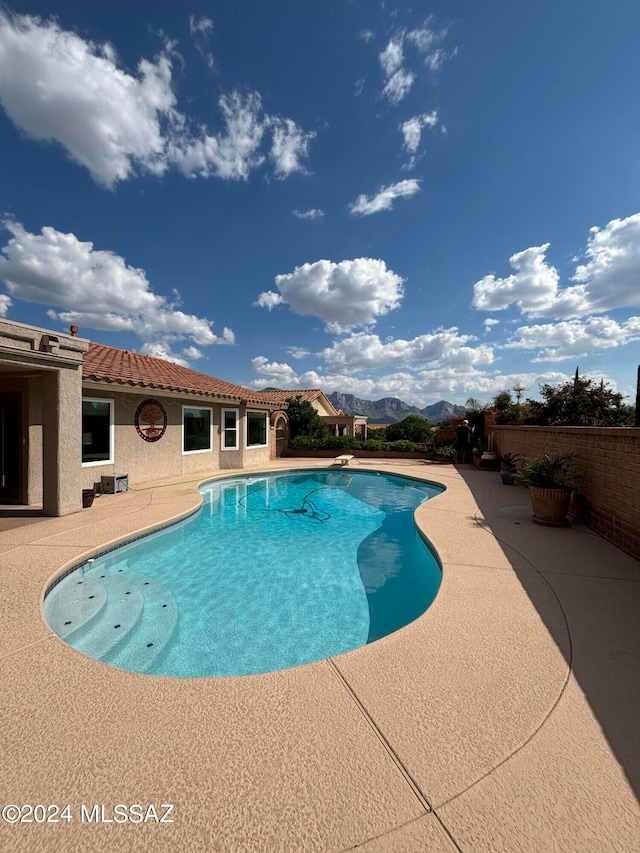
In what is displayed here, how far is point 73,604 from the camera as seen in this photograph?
4.63 m

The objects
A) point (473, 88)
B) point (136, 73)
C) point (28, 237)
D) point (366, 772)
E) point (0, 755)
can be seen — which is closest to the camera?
point (366, 772)

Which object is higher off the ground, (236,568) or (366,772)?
(366,772)

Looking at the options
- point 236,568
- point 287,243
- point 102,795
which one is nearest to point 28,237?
point 287,243

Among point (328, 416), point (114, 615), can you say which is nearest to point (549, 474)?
point (114, 615)

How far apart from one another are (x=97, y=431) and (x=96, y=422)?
0.28 m

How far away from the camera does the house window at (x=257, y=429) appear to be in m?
17.1

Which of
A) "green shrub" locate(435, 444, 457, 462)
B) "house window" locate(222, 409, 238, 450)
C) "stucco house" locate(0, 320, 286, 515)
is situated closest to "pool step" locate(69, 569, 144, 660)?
"stucco house" locate(0, 320, 286, 515)

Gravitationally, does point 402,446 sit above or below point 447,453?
above

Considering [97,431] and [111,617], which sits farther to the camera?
[97,431]

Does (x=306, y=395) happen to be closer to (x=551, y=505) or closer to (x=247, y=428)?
(x=247, y=428)

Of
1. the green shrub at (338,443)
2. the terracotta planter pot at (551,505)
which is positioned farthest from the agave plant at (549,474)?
the green shrub at (338,443)

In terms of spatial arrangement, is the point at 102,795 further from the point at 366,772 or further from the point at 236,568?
the point at 236,568

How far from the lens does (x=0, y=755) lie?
2.13m

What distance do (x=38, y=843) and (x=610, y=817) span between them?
2847 millimetres
